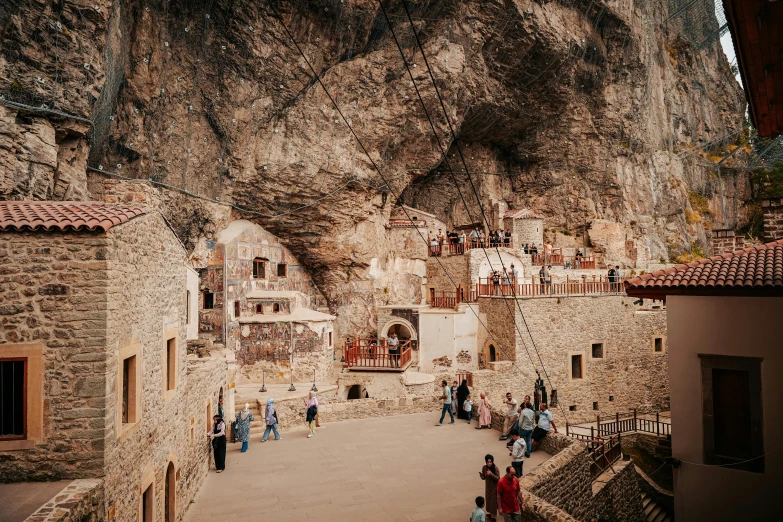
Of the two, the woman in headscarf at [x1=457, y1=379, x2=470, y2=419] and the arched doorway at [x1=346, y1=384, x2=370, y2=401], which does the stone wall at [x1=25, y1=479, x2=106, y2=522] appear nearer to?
the woman in headscarf at [x1=457, y1=379, x2=470, y2=419]

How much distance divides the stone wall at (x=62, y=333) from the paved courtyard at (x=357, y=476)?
3607 millimetres

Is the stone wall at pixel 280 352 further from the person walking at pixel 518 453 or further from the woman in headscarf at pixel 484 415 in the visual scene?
the person walking at pixel 518 453

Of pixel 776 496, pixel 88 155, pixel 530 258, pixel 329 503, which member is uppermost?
pixel 88 155

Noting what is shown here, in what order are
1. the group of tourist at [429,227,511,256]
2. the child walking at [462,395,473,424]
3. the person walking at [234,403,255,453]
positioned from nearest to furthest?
the person walking at [234,403,255,453]
the child walking at [462,395,473,424]
the group of tourist at [429,227,511,256]

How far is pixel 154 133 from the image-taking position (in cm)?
1869

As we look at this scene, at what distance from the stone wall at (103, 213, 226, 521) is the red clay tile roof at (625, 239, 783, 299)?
867 cm

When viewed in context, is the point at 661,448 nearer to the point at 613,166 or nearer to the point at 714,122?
the point at 613,166

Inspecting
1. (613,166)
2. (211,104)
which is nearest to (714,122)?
(613,166)

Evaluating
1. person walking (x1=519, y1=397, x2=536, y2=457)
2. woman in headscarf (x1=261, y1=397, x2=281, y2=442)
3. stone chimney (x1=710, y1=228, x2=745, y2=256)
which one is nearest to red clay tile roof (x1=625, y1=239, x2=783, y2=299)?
person walking (x1=519, y1=397, x2=536, y2=457)

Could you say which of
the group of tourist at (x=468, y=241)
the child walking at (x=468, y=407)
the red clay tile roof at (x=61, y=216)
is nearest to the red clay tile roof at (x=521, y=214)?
the group of tourist at (x=468, y=241)

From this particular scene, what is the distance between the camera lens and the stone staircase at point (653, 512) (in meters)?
14.9

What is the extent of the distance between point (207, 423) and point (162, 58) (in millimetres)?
13404

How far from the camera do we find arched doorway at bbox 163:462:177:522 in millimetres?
8352

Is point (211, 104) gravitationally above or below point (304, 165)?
above
